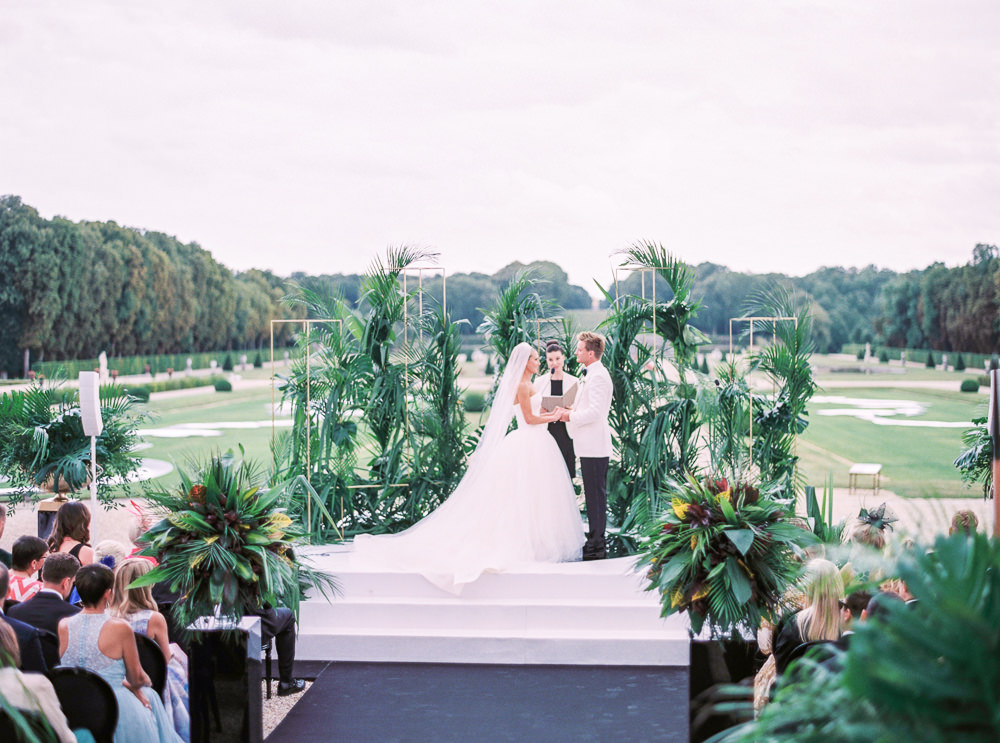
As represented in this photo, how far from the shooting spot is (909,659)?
3.91 ft

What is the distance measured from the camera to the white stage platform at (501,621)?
19.8ft

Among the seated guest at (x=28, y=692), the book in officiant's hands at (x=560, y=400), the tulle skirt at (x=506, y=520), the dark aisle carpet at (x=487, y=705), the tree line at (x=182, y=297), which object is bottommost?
the dark aisle carpet at (x=487, y=705)

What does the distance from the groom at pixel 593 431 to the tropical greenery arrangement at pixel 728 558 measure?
9.55 feet

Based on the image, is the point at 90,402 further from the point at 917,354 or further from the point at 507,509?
the point at 917,354

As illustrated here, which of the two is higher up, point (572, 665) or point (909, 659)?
point (909, 659)

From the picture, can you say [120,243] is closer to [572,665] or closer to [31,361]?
[31,361]

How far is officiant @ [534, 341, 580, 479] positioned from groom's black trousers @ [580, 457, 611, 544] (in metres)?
0.26

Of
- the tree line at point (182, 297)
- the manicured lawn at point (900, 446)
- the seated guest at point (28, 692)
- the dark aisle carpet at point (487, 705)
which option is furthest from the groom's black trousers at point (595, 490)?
the manicured lawn at point (900, 446)

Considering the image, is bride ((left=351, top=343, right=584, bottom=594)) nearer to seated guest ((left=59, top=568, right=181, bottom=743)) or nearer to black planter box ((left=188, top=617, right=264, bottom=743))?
black planter box ((left=188, top=617, right=264, bottom=743))

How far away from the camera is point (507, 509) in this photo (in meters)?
6.89

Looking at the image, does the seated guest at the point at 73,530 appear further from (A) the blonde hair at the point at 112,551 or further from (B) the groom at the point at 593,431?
(B) the groom at the point at 593,431

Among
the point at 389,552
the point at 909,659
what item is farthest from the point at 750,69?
the point at 909,659

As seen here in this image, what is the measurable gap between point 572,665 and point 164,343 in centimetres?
2996

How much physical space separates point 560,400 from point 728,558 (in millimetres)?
3473
